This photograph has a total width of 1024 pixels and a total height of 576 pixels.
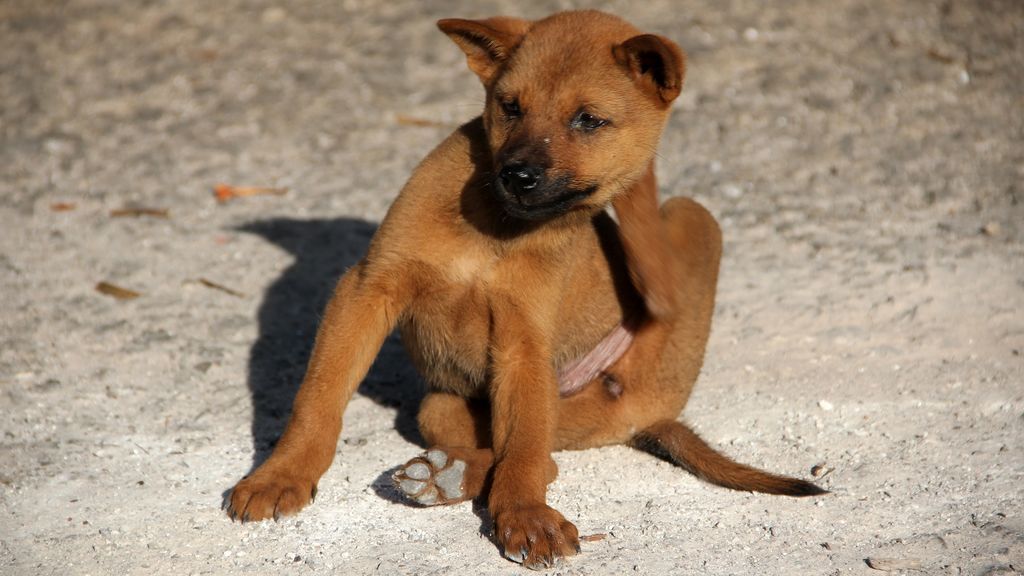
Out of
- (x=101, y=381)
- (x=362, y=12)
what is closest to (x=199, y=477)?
(x=101, y=381)

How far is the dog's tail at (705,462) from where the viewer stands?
197 inches

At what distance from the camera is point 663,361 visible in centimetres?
580

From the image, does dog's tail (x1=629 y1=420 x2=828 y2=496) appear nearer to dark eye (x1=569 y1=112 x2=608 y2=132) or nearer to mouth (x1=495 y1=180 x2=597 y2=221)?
mouth (x1=495 y1=180 x2=597 y2=221)

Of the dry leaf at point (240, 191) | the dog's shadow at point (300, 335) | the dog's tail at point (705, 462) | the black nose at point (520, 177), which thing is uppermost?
the black nose at point (520, 177)

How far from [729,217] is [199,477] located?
4.35 m

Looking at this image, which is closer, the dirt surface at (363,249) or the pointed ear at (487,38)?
the dirt surface at (363,249)

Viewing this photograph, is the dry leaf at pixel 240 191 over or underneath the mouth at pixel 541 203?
underneath

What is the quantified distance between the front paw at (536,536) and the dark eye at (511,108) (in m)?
1.59

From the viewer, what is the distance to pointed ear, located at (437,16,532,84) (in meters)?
5.20

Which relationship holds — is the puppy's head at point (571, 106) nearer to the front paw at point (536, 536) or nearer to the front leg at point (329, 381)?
the front leg at point (329, 381)

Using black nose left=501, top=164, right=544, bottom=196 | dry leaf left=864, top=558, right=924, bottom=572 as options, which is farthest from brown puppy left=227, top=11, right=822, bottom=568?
dry leaf left=864, top=558, right=924, bottom=572

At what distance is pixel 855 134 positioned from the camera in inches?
370

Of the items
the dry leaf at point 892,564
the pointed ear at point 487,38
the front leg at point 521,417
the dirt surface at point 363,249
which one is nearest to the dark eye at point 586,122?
the pointed ear at point 487,38

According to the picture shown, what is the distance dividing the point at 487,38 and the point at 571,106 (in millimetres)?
573
